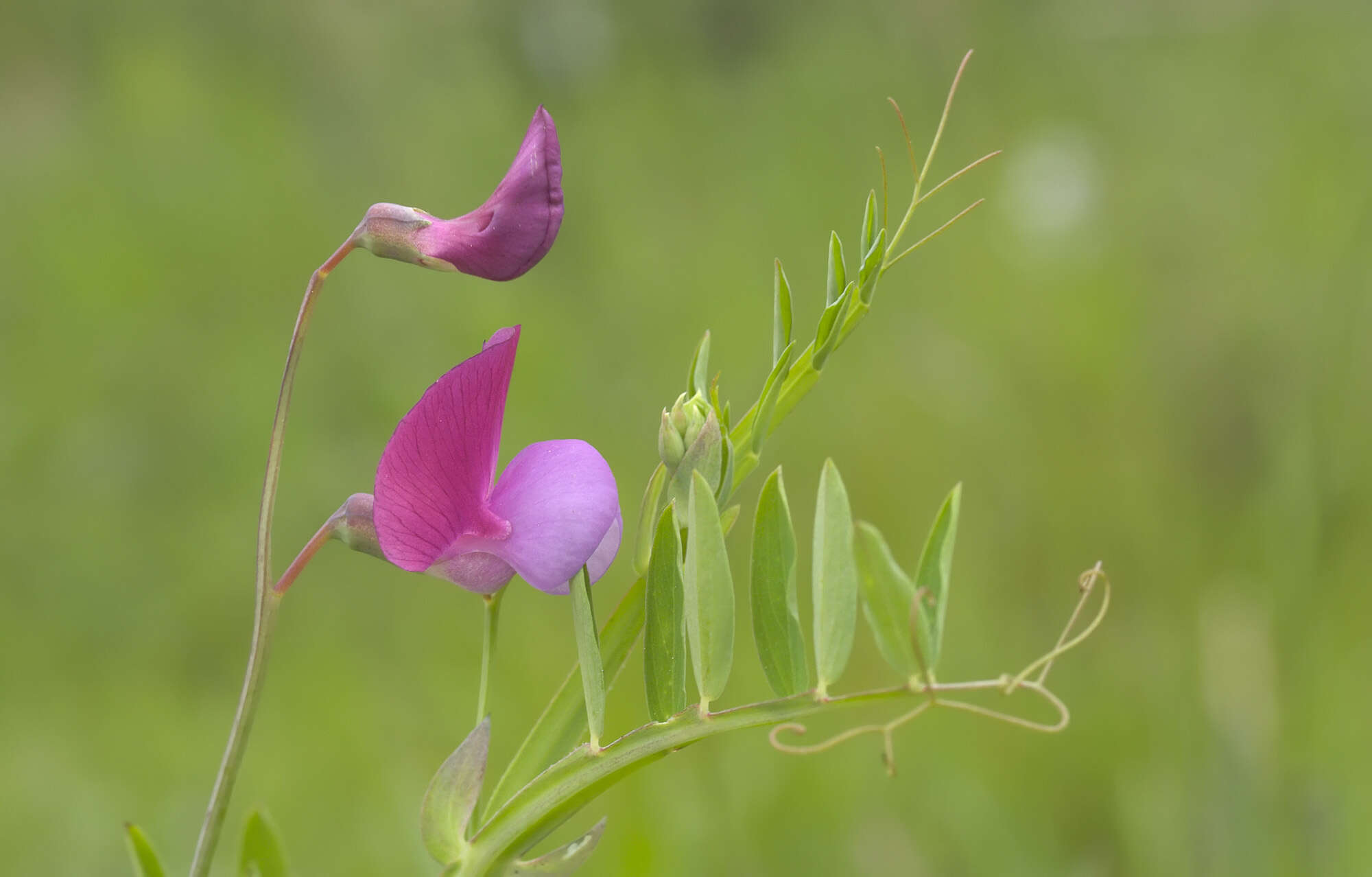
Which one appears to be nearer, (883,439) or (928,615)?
(928,615)

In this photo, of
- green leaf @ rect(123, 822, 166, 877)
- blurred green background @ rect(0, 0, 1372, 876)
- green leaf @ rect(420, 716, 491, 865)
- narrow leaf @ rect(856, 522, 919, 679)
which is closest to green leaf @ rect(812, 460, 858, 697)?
narrow leaf @ rect(856, 522, 919, 679)

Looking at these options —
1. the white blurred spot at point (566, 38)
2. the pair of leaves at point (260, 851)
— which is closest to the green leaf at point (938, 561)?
the pair of leaves at point (260, 851)

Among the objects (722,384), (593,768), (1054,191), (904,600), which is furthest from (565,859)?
(1054,191)

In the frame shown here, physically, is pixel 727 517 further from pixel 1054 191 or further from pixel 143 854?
pixel 1054 191

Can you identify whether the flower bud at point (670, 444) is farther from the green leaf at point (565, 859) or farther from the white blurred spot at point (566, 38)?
the white blurred spot at point (566, 38)

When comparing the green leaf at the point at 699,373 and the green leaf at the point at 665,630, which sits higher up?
the green leaf at the point at 699,373

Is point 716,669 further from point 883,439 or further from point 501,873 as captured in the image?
point 883,439

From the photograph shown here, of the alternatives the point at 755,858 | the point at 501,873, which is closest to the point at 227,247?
the point at 755,858
